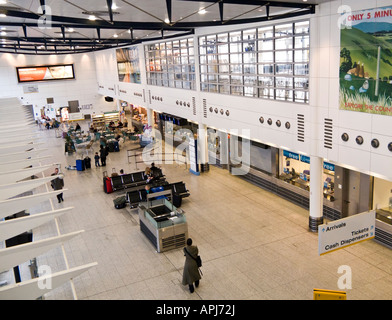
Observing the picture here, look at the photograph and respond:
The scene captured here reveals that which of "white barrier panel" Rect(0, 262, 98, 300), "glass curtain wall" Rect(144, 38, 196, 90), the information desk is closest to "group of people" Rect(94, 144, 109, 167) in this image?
"glass curtain wall" Rect(144, 38, 196, 90)

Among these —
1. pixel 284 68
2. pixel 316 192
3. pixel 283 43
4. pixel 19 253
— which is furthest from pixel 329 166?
pixel 19 253

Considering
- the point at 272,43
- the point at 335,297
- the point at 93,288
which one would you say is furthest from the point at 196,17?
the point at 335,297

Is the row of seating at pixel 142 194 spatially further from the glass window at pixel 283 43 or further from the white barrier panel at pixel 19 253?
the white barrier panel at pixel 19 253

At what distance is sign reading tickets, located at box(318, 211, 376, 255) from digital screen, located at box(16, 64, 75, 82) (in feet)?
135

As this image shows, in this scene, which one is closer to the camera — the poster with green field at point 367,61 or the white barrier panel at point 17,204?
the white barrier panel at point 17,204

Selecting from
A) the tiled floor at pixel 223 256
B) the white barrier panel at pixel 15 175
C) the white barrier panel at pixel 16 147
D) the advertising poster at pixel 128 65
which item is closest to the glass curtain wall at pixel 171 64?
the advertising poster at pixel 128 65

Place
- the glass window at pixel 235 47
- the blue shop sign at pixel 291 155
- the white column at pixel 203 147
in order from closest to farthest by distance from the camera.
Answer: the blue shop sign at pixel 291 155 → the glass window at pixel 235 47 → the white column at pixel 203 147

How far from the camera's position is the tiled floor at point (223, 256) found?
9.77 metres

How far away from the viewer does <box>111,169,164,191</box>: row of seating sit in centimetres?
1805

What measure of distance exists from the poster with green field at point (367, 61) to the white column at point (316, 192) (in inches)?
90.1

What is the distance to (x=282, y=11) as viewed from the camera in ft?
42.5

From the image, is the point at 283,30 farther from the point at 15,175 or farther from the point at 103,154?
the point at 103,154

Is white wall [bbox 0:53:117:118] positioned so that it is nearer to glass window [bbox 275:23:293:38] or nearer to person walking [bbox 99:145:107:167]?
person walking [bbox 99:145:107:167]

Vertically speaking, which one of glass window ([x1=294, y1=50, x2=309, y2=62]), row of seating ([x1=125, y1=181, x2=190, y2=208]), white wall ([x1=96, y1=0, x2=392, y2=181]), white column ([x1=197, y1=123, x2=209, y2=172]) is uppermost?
glass window ([x1=294, y1=50, x2=309, y2=62])
